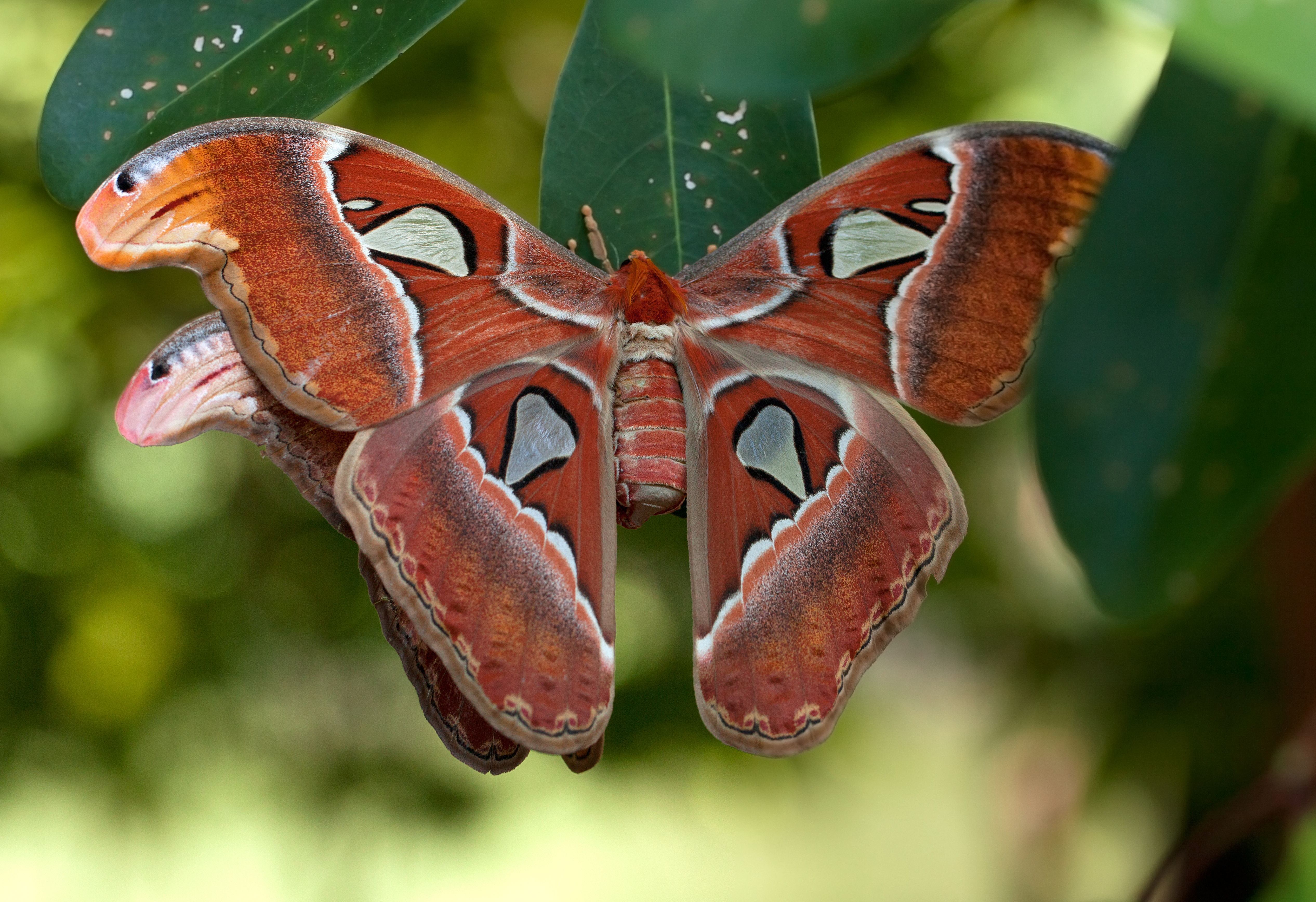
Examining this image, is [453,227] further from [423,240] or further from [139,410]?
[139,410]

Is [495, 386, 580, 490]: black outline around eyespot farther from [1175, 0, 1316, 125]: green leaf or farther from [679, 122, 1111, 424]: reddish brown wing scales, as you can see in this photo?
[1175, 0, 1316, 125]: green leaf

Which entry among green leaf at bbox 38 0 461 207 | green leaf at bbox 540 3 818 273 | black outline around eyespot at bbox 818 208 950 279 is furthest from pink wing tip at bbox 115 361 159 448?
black outline around eyespot at bbox 818 208 950 279

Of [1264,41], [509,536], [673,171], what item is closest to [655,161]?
[673,171]

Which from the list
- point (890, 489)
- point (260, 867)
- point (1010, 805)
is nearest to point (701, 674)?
point (890, 489)

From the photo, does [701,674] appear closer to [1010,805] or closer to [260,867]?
[1010,805]

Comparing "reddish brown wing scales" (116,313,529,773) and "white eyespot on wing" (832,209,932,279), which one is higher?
"white eyespot on wing" (832,209,932,279)

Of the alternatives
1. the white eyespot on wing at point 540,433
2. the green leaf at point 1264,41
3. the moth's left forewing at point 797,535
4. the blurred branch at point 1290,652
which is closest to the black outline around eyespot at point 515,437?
the white eyespot on wing at point 540,433
